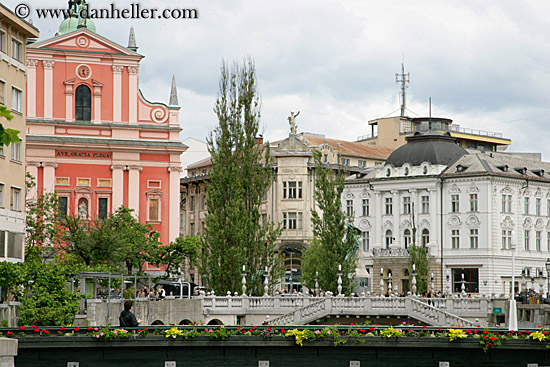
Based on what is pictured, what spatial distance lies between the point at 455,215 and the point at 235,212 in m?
37.3

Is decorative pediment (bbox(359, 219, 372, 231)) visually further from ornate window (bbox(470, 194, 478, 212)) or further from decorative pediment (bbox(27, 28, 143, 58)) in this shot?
decorative pediment (bbox(27, 28, 143, 58))

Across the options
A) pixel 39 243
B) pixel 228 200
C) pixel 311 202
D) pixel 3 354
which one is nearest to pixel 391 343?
pixel 3 354

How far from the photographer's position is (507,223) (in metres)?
91.1

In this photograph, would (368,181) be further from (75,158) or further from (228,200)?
(228,200)

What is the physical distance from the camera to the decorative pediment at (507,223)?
298ft

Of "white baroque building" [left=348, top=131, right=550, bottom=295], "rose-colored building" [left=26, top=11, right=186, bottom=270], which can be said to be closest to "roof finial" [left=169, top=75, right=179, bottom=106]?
"rose-colored building" [left=26, top=11, right=186, bottom=270]

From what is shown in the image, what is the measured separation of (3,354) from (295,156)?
288ft

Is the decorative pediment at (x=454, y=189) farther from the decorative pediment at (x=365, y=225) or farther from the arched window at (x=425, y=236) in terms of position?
the decorative pediment at (x=365, y=225)

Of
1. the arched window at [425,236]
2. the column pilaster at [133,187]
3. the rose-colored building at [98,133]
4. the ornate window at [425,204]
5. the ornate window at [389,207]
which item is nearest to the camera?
the rose-colored building at [98,133]

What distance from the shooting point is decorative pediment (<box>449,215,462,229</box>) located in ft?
301

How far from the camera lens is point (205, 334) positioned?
26453 mm

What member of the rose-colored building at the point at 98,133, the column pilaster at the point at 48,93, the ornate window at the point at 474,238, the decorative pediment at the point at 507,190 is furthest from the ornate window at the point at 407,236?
the column pilaster at the point at 48,93

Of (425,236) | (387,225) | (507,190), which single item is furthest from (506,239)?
(387,225)

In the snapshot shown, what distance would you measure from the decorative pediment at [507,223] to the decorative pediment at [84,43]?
1362 inches
